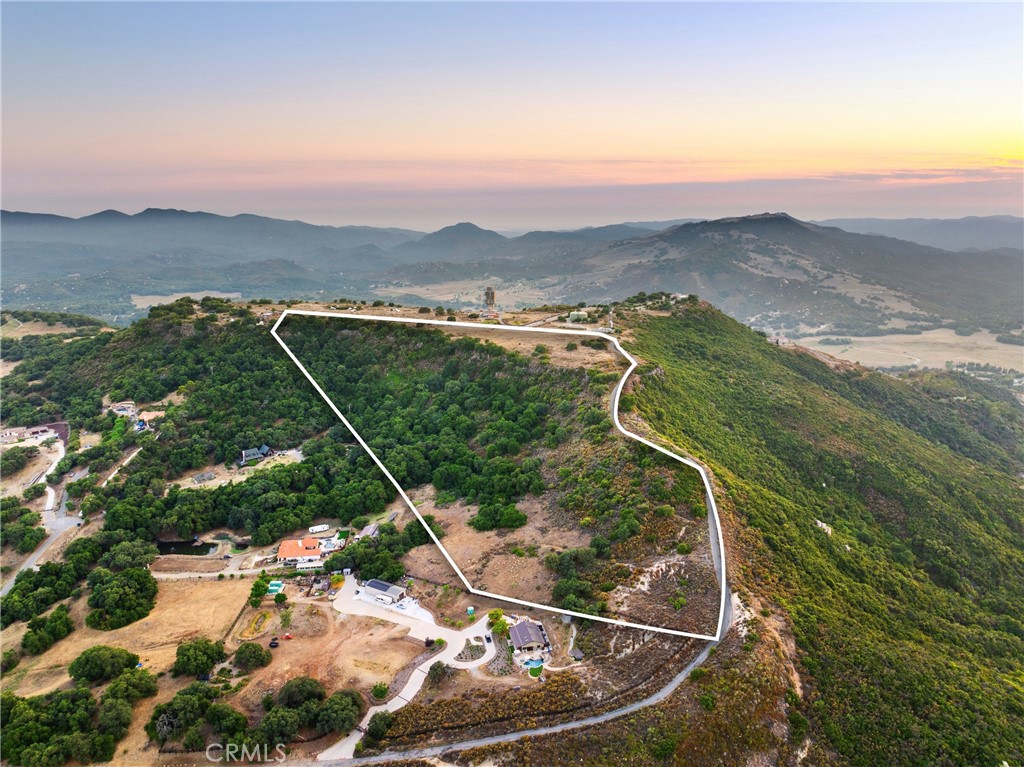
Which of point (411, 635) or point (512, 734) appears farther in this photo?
point (411, 635)

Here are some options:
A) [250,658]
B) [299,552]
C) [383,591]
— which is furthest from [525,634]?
[299,552]

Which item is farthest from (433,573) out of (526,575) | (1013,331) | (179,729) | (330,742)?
(1013,331)

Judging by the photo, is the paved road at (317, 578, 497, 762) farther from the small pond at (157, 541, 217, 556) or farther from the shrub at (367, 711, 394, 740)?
the small pond at (157, 541, 217, 556)

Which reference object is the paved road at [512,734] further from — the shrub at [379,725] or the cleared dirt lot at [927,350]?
the cleared dirt lot at [927,350]

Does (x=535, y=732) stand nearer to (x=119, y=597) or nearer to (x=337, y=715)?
(x=337, y=715)

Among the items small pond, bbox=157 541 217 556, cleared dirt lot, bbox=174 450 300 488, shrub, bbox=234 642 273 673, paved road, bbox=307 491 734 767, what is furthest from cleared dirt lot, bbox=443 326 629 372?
shrub, bbox=234 642 273 673

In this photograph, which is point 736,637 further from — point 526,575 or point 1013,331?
point 1013,331
